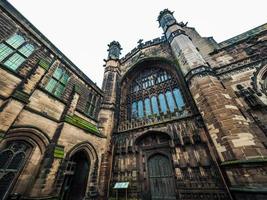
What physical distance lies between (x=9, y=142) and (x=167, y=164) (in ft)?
24.3

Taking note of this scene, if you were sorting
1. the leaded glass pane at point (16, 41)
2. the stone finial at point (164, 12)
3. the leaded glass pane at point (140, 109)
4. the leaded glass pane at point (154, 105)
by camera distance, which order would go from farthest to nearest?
the stone finial at point (164, 12) < the leaded glass pane at point (140, 109) < the leaded glass pane at point (154, 105) < the leaded glass pane at point (16, 41)

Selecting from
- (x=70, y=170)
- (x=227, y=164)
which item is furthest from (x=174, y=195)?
(x=70, y=170)

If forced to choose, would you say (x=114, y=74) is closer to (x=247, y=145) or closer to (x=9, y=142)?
(x=9, y=142)

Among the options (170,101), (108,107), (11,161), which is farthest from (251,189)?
(108,107)

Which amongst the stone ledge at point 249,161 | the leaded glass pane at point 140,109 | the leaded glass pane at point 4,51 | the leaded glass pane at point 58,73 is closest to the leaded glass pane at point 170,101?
the leaded glass pane at point 140,109

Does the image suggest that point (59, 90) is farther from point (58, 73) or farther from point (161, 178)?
point (161, 178)

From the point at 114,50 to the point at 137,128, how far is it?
35.1ft

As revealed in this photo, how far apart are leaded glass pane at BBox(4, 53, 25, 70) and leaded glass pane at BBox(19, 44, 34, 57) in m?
0.33

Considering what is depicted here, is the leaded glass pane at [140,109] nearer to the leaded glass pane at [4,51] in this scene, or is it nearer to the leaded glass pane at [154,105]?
the leaded glass pane at [154,105]

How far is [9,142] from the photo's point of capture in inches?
190

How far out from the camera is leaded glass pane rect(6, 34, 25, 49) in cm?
604

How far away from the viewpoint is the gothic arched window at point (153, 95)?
966 centimetres

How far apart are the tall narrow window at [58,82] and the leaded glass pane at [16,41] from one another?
2.03m

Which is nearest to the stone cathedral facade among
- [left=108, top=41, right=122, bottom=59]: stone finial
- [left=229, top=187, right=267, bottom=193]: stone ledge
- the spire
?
[left=229, top=187, right=267, bottom=193]: stone ledge
